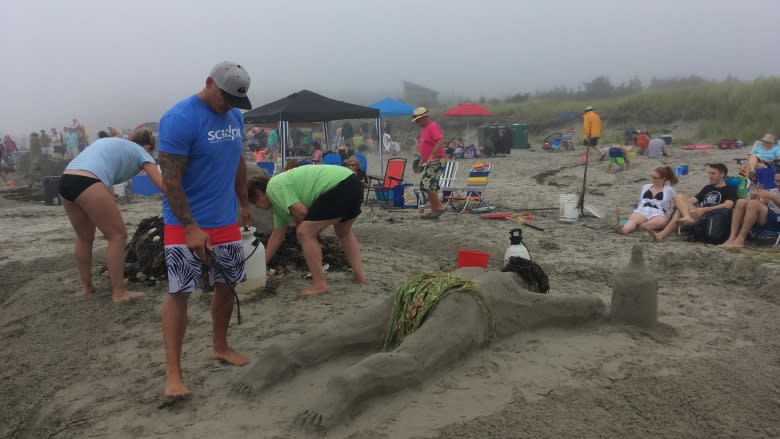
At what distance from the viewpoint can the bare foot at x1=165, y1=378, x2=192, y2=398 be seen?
310cm

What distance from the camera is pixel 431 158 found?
9180 millimetres

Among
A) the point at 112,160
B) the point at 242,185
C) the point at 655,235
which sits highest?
the point at 112,160

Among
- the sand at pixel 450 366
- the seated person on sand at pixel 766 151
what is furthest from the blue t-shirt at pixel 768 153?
the sand at pixel 450 366

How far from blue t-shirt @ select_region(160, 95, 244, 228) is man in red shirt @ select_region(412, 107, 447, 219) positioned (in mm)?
6085

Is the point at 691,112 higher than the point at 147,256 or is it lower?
higher

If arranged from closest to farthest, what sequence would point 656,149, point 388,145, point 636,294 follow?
1. point 636,294
2. point 656,149
3. point 388,145

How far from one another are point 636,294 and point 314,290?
2554mm

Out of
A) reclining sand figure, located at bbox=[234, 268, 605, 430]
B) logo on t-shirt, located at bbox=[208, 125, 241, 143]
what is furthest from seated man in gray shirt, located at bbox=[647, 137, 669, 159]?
logo on t-shirt, located at bbox=[208, 125, 241, 143]

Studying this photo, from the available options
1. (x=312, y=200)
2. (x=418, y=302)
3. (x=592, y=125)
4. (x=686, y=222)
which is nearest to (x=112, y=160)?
(x=312, y=200)

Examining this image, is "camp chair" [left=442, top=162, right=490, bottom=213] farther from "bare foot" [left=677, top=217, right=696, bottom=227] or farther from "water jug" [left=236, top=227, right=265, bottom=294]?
"water jug" [left=236, top=227, right=265, bottom=294]

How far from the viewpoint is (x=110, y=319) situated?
4.68m

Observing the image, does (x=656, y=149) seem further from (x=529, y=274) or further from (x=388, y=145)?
(x=529, y=274)

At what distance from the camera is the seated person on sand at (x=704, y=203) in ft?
23.5

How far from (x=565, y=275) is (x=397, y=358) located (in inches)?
142
